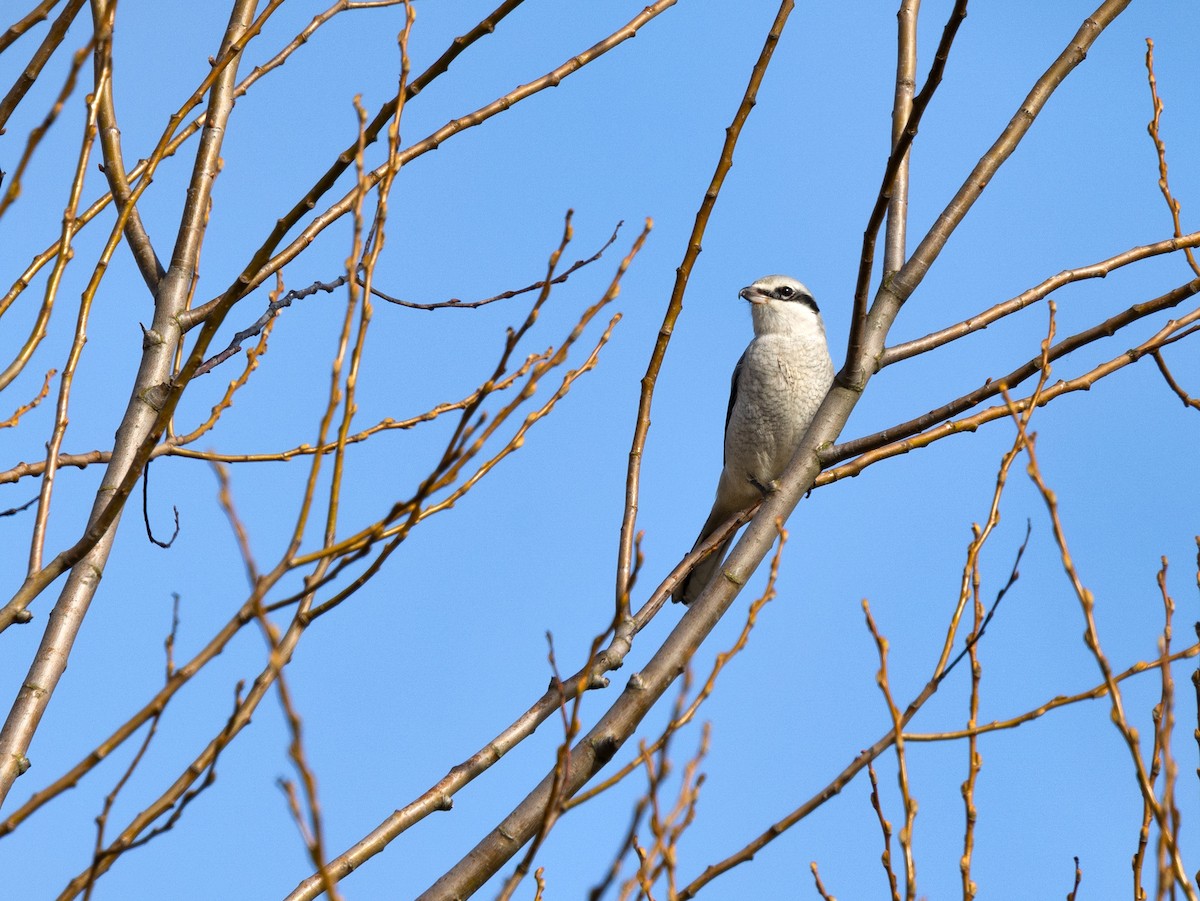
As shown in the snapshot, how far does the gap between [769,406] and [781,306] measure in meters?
0.72

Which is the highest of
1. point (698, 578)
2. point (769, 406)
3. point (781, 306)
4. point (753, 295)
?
point (753, 295)

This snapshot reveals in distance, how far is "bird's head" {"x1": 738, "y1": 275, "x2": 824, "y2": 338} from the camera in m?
6.16

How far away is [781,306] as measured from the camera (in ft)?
20.6

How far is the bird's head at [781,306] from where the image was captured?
6.16 metres

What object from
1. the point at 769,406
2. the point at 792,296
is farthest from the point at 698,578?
the point at 792,296

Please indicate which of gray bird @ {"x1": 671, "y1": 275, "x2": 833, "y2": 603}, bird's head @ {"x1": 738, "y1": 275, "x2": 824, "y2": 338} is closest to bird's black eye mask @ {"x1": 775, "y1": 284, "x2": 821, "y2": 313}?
bird's head @ {"x1": 738, "y1": 275, "x2": 824, "y2": 338}

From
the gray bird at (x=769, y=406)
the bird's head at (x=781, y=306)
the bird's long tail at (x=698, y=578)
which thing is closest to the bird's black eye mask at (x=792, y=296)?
the bird's head at (x=781, y=306)

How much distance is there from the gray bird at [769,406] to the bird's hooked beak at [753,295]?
0.21 metres

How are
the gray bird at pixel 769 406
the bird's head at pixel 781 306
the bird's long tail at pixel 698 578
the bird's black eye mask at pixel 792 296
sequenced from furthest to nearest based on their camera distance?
the bird's black eye mask at pixel 792 296, the bird's head at pixel 781 306, the gray bird at pixel 769 406, the bird's long tail at pixel 698 578

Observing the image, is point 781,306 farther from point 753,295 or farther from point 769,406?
point 769,406

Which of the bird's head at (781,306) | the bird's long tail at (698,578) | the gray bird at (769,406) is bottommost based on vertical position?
the bird's long tail at (698,578)

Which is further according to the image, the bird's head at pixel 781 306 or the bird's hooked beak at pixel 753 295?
the bird's hooked beak at pixel 753 295

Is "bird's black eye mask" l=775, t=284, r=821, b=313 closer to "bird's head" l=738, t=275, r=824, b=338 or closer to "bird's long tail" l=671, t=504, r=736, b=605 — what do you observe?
"bird's head" l=738, t=275, r=824, b=338

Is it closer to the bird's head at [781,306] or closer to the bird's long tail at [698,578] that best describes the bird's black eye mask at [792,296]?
the bird's head at [781,306]
